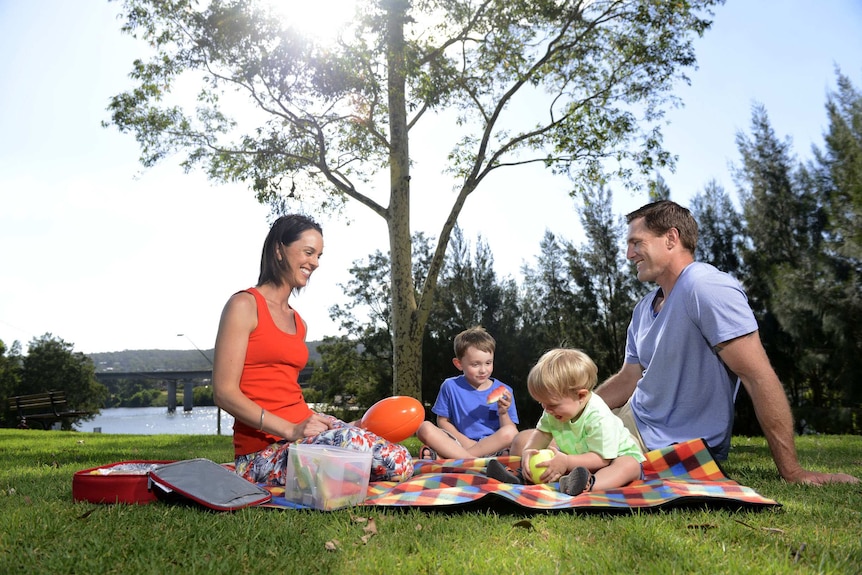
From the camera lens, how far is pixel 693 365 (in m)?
3.91

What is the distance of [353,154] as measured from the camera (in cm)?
1573

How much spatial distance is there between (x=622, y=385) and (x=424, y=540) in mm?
2454

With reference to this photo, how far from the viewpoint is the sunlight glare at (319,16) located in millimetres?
12758

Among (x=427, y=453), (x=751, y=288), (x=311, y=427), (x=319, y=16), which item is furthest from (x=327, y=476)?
(x=751, y=288)

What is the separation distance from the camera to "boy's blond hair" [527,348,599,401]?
3.71 meters

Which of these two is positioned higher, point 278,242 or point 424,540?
point 278,242

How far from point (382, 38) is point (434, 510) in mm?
11124

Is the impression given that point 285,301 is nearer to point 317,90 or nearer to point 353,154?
point 317,90

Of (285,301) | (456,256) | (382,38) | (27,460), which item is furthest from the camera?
(456,256)

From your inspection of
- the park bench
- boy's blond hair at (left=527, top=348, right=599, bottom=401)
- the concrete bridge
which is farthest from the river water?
boy's blond hair at (left=527, top=348, right=599, bottom=401)

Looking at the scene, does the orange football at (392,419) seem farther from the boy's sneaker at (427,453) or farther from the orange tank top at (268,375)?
the orange tank top at (268,375)

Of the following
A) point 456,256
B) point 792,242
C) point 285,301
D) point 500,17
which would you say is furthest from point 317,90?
point 792,242

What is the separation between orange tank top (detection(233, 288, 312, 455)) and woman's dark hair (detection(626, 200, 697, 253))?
2.23 m

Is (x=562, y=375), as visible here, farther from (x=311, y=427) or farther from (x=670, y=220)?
(x=311, y=427)
